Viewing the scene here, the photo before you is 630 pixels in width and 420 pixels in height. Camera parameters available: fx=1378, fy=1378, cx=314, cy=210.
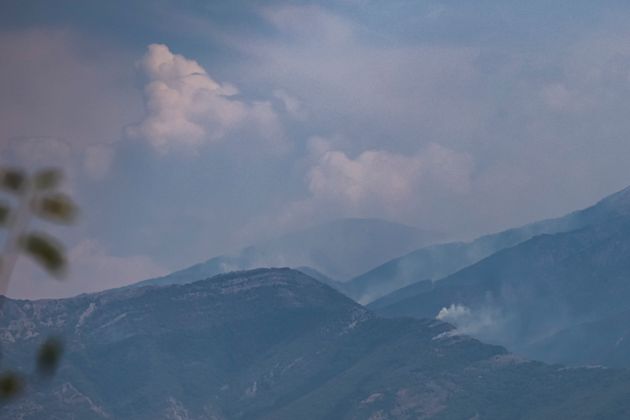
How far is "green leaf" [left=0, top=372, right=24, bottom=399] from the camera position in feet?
58.5

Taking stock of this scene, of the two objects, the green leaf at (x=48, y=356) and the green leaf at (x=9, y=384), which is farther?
the green leaf at (x=9, y=384)

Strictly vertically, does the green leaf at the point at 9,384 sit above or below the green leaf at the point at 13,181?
below

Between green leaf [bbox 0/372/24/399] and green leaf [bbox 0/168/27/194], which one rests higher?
green leaf [bbox 0/168/27/194]

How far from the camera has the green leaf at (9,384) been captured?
58.5 ft

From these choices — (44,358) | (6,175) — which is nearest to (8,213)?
(6,175)

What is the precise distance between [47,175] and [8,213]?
0.72 meters

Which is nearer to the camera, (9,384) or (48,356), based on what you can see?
(48,356)

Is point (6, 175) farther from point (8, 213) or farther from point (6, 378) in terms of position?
point (6, 378)

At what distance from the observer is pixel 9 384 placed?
18.0 meters

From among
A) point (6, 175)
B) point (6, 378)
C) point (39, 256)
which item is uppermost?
point (6, 175)

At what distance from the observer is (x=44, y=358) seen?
58.0ft

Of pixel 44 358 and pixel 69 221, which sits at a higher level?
pixel 69 221

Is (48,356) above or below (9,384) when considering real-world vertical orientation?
above

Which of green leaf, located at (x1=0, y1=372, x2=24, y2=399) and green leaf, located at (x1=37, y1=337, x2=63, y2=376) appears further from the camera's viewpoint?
green leaf, located at (x1=0, y1=372, x2=24, y2=399)
